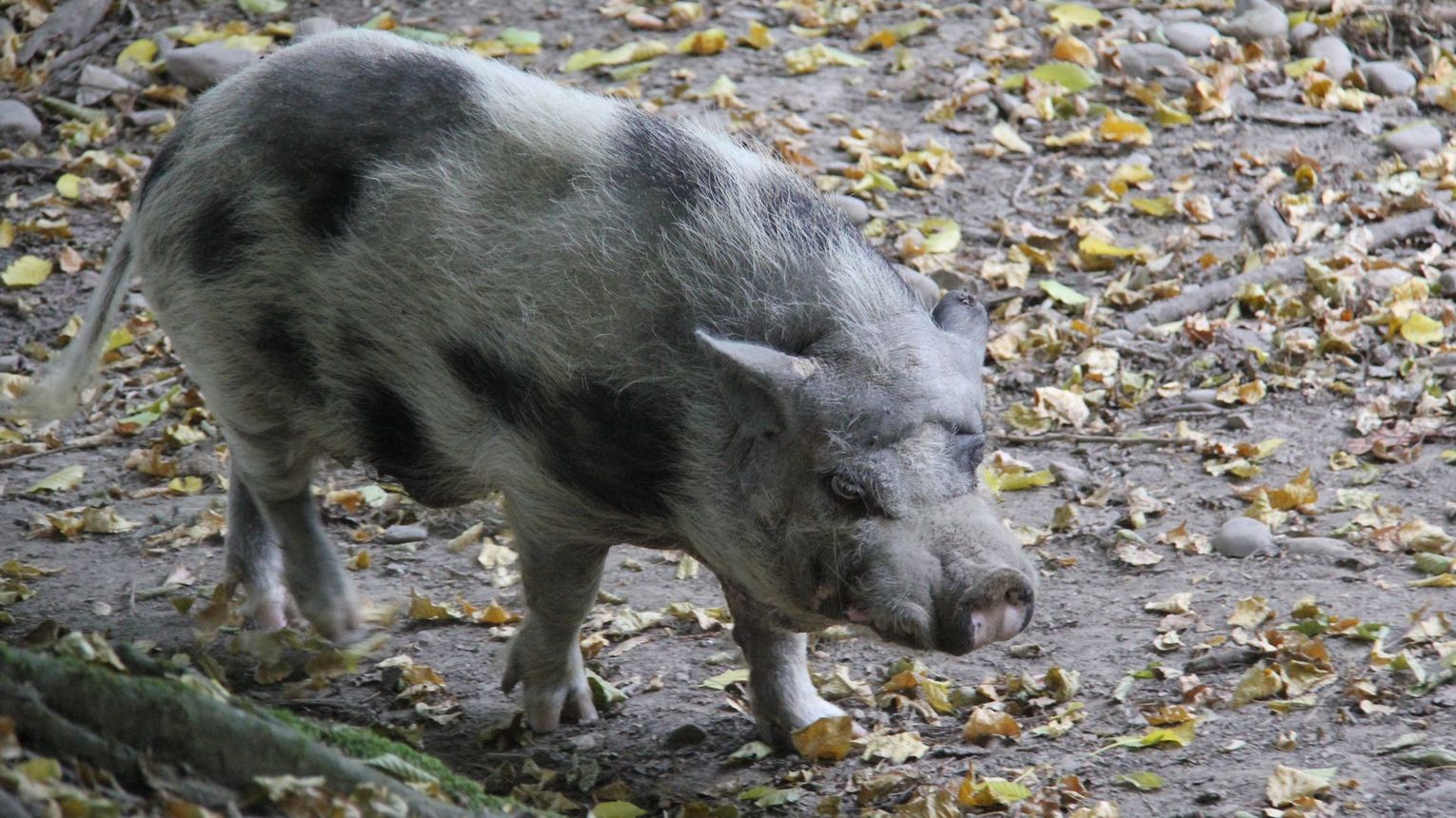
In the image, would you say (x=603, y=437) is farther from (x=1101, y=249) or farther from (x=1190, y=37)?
(x=1190, y=37)

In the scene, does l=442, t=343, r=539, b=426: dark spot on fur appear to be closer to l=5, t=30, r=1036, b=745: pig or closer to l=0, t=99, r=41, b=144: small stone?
l=5, t=30, r=1036, b=745: pig

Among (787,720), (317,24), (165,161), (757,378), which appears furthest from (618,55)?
(757,378)

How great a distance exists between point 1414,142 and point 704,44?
14.4 ft

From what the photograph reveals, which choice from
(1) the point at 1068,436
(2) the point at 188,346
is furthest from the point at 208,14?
(1) the point at 1068,436

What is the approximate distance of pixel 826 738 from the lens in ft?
15.8

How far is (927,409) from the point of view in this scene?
419cm

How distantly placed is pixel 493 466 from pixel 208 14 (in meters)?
6.98

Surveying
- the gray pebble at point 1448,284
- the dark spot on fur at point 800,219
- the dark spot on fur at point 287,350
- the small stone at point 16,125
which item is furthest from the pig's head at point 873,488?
the small stone at point 16,125

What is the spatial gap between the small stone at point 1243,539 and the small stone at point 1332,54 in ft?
15.6

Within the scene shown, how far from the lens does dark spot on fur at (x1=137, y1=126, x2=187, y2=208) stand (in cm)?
532

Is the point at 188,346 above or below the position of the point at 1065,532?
above

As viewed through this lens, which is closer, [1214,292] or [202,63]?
[1214,292]

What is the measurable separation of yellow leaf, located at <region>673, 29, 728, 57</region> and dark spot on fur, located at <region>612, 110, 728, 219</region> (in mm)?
5261

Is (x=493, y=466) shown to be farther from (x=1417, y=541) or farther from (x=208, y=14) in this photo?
(x=208, y=14)
